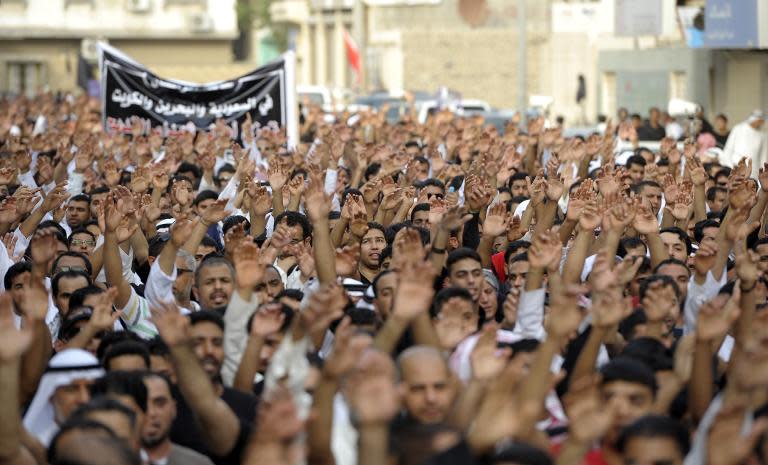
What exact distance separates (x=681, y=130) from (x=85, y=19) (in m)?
29.7

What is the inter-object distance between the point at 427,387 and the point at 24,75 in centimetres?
4552

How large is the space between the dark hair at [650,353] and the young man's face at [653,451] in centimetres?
107

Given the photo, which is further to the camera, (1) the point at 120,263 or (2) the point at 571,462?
(1) the point at 120,263

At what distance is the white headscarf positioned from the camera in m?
6.15

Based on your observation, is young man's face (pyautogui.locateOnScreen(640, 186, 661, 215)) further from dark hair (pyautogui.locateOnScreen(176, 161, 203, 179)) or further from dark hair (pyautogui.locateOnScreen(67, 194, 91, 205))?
dark hair (pyautogui.locateOnScreen(176, 161, 203, 179))

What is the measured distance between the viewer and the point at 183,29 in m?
48.6

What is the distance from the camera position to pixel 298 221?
10.0 meters

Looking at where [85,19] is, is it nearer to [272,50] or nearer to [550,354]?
[272,50]

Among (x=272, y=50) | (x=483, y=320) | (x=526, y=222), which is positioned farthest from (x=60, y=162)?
(x=272, y=50)

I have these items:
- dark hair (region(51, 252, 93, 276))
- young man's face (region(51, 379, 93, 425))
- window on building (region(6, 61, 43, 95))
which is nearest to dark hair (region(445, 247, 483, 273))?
dark hair (region(51, 252, 93, 276))

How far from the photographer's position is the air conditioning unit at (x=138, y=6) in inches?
1907

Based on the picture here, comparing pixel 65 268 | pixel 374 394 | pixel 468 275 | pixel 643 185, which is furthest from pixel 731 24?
pixel 374 394

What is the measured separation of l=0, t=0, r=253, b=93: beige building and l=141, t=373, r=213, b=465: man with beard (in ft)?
139

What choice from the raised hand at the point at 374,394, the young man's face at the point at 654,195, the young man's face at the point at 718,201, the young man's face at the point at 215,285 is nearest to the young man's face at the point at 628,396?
the raised hand at the point at 374,394
